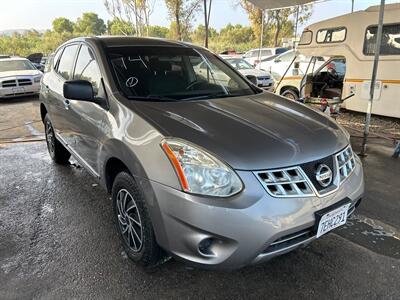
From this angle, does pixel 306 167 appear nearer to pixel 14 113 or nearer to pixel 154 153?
pixel 154 153

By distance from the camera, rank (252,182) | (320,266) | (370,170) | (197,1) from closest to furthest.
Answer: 1. (252,182)
2. (320,266)
3. (370,170)
4. (197,1)

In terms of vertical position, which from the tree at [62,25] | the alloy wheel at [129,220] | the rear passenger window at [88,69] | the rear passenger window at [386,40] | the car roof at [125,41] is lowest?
the alloy wheel at [129,220]

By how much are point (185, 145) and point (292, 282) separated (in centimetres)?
122

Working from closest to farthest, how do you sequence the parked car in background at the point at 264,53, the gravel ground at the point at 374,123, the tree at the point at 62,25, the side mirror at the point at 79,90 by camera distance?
the side mirror at the point at 79,90, the gravel ground at the point at 374,123, the parked car in background at the point at 264,53, the tree at the point at 62,25

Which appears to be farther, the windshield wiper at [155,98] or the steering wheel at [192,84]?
the steering wheel at [192,84]

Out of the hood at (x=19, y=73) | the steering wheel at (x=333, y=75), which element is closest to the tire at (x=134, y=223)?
the steering wheel at (x=333, y=75)

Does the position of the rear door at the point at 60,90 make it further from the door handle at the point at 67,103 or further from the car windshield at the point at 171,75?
the car windshield at the point at 171,75

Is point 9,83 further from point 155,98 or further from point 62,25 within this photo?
point 62,25

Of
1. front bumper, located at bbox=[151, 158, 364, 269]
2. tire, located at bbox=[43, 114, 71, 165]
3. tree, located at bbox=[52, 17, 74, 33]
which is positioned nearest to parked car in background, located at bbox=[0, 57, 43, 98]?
tire, located at bbox=[43, 114, 71, 165]

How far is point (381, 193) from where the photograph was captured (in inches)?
149

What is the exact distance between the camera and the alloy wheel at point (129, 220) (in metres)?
2.34

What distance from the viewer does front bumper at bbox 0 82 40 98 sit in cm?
1070

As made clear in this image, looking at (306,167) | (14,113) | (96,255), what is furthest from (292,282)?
(14,113)

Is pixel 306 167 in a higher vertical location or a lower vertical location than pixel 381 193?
higher
